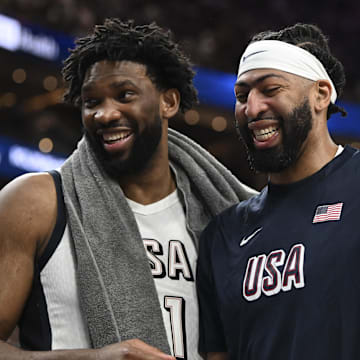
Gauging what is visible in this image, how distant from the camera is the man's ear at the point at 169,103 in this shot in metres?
2.01

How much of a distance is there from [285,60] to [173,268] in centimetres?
65

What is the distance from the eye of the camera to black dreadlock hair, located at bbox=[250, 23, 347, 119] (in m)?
1.81

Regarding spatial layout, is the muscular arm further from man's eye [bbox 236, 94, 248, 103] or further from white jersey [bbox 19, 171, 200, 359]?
man's eye [bbox 236, 94, 248, 103]

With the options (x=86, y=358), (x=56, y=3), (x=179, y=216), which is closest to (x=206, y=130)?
(x=56, y=3)

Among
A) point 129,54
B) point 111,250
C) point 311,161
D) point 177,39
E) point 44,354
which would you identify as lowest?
point 44,354

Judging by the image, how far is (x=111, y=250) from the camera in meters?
1.73

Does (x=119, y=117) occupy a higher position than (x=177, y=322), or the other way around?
(x=119, y=117)

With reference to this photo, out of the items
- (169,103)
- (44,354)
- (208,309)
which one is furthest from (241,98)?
(44,354)

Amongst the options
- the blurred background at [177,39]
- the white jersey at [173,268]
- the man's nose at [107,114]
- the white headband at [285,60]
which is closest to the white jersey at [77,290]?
the white jersey at [173,268]

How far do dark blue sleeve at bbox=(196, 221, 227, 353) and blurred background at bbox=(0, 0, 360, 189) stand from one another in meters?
4.48

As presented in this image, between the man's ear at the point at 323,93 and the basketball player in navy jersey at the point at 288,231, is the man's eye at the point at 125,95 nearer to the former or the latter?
the basketball player in navy jersey at the point at 288,231

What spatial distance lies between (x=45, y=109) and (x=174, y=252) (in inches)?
223

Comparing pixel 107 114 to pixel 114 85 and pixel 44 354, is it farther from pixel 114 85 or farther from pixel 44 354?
pixel 44 354

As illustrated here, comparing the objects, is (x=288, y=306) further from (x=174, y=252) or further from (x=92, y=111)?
(x=92, y=111)
